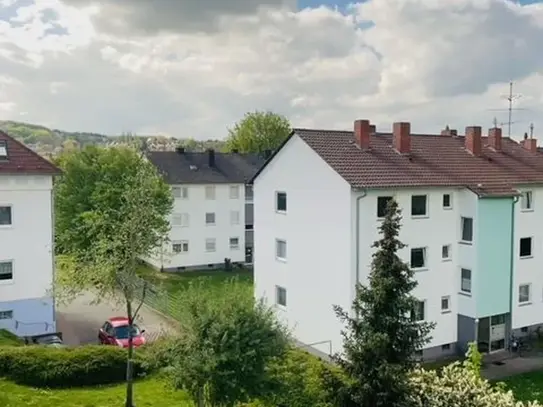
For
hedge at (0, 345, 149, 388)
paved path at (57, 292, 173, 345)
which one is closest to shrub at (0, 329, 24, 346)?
hedge at (0, 345, 149, 388)

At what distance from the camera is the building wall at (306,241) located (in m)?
26.9

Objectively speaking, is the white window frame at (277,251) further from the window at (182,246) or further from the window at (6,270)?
the window at (182,246)

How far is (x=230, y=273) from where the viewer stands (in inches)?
2069

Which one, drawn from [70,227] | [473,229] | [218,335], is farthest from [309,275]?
[70,227]

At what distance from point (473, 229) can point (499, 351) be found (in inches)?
260

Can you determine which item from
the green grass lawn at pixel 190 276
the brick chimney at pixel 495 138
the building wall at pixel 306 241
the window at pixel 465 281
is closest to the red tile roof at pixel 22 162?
the building wall at pixel 306 241

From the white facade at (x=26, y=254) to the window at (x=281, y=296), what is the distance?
11.2 metres

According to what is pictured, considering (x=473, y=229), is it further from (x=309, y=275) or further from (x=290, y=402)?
(x=290, y=402)

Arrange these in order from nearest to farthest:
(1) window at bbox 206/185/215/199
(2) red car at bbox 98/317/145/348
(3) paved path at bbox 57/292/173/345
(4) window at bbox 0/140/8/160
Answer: (2) red car at bbox 98/317/145/348, (4) window at bbox 0/140/8/160, (3) paved path at bbox 57/292/173/345, (1) window at bbox 206/185/215/199

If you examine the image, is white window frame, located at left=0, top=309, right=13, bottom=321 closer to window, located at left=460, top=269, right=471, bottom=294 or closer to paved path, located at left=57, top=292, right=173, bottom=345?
paved path, located at left=57, top=292, right=173, bottom=345

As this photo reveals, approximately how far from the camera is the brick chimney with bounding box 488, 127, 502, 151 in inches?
1375

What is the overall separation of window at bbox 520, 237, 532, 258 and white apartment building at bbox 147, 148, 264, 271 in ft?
94.8

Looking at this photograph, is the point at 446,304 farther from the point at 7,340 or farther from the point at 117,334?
the point at 7,340

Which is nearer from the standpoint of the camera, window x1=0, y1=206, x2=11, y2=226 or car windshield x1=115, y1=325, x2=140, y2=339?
car windshield x1=115, y1=325, x2=140, y2=339
